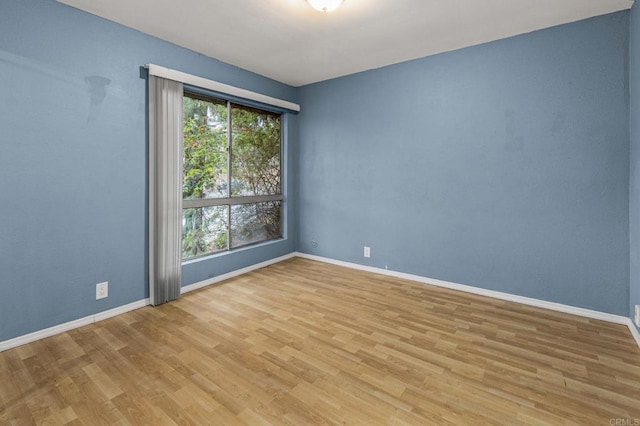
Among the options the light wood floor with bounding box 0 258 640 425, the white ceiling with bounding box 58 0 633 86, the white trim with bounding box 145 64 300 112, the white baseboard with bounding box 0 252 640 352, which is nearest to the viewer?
the light wood floor with bounding box 0 258 640 425

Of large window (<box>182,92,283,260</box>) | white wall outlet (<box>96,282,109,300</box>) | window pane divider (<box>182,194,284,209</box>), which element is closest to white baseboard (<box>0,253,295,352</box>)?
white wall outlet (<box>96,282,109,300</box>)

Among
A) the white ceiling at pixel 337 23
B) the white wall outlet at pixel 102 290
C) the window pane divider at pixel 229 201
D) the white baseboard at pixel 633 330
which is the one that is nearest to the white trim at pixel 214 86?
the white ceiling at pixel 337 23

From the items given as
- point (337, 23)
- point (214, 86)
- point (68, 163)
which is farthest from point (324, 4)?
point (68, 163)

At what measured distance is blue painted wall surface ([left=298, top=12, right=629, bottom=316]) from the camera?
106 inches

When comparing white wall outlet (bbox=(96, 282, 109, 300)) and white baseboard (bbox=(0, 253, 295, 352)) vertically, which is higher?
white wall outlet (bbox=(96, 282, 109, 300))

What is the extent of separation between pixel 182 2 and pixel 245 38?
2.34 feet

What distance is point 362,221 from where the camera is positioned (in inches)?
165

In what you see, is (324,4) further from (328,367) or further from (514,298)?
(514,298)

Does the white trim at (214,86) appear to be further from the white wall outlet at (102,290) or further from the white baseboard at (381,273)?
the white baseboard at (381,273)

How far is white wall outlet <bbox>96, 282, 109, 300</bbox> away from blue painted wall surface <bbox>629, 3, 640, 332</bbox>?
4433mm

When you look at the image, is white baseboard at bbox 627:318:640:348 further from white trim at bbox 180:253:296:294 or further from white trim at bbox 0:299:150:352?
white trim at bbox 0:299:150:352

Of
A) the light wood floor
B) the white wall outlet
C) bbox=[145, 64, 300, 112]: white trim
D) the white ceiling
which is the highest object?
the white ceiling

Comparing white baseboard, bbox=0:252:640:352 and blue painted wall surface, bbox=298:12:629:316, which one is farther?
blue painted wall surface, bbox=298:12:629:316

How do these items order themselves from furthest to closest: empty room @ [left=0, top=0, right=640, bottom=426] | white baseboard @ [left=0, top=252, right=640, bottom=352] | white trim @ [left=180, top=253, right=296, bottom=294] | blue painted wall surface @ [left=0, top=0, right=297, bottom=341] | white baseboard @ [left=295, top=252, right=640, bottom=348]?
white trim @ [left=180, top=253, right=296, bottom=294] → white baseboard @ [left=295, top=252, right=640, bottom=348] → white baseboard @ [left=0, top=252, right=640, bottom=352] → blue painted wall surface @ [left=0, top=0, right=297, bottom=341] → empty room @ [left=0, top=0, right=640, bottom=426]
